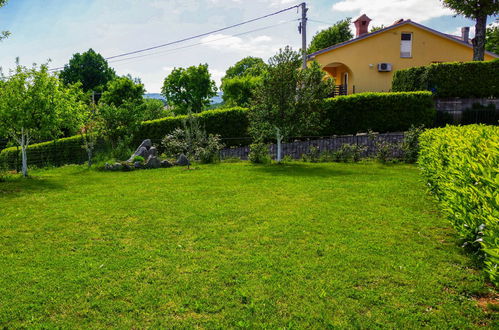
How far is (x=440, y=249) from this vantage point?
5180mm

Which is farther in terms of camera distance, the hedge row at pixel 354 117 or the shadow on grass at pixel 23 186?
the hedge row at pixel 354 117

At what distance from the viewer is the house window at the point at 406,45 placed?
29953 millimetres

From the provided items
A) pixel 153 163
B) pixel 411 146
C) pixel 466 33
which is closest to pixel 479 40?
pixel 411 146

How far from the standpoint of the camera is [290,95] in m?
16.2

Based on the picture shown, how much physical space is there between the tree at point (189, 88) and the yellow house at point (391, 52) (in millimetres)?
23413

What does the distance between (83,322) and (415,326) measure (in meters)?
3.31

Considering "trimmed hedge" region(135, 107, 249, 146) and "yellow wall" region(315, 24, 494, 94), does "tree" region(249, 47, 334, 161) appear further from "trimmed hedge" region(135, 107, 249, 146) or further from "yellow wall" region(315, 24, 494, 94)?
"yellow wall" region(315, 24, 494, 94)

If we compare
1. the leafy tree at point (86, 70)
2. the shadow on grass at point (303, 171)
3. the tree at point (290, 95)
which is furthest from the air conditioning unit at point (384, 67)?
the leafy tree at point (86, 70)

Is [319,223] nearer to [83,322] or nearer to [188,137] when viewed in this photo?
[83,322]

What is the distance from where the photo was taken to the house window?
2995cm

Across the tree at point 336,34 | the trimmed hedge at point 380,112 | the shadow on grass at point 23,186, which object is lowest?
the shadow on grass at point 23,186

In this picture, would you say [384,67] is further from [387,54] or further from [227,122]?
[227,122]

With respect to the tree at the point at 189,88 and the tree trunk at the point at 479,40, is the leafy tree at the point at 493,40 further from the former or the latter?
the tree at the point at 189,88

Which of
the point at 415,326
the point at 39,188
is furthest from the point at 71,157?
the point at 415,326
